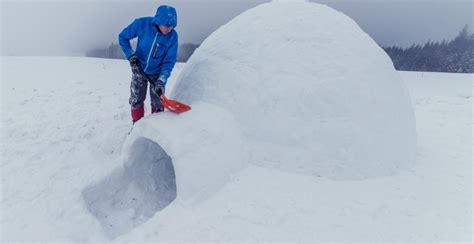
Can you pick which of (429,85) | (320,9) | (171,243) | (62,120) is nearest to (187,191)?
(171,243)

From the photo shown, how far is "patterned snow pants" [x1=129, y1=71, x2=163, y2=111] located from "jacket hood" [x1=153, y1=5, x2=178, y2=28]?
79 cm

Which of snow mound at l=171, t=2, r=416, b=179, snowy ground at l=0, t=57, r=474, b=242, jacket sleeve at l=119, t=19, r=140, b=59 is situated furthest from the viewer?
jacket sleeve at l=119, t=19, r=140, b=59

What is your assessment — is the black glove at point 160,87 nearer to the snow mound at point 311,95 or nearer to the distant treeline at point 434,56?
the snow mound at point 311,95

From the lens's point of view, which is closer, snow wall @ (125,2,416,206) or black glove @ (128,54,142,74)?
snow wall @ (125,2,416,206)

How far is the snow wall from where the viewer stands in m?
3.24

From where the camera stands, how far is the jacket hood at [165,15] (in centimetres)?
344

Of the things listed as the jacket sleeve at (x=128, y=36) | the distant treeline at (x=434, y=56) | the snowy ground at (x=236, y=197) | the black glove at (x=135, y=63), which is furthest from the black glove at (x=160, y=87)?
the distant treeline at (x=434, y=56)

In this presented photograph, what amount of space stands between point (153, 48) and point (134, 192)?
73.1 inches

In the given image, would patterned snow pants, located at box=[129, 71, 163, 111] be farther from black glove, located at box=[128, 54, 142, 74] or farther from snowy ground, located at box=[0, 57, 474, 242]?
snowy ground, located at box=[0, 57, 474, 242]

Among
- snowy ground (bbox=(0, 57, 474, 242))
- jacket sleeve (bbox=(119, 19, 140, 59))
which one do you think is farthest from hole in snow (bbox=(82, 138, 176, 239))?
jacket sleeve (bbox=(119, 19, 140, 59))

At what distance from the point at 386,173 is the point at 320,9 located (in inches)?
91.3

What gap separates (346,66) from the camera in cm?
360

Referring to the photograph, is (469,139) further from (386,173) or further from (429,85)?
(429,85)

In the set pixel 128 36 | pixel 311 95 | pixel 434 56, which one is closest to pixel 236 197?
pixel 311 95
